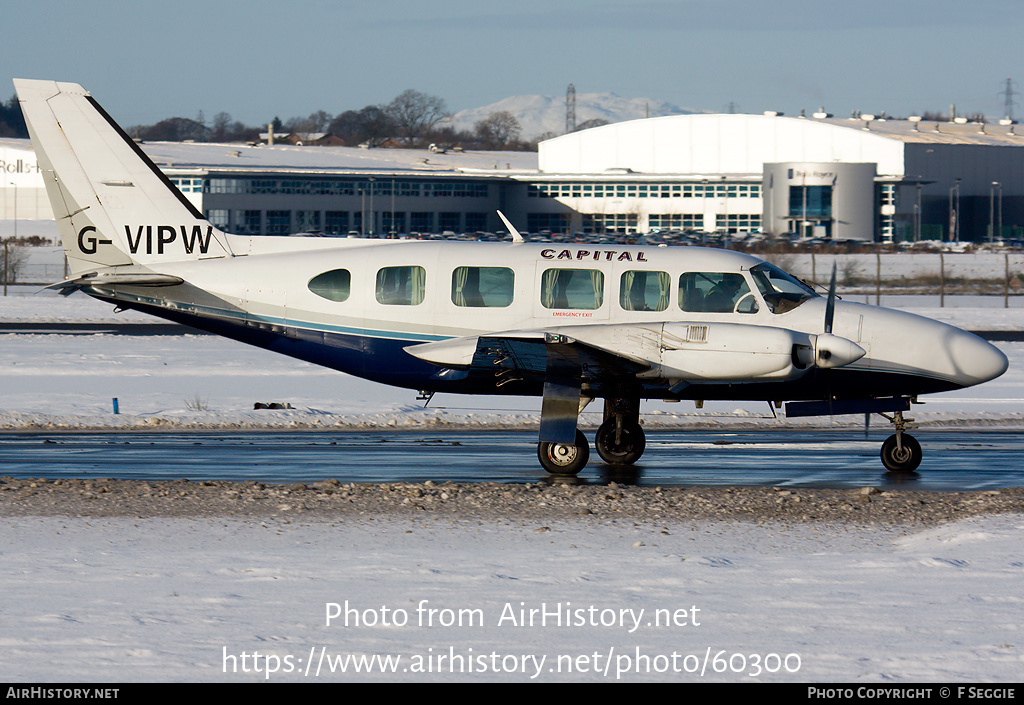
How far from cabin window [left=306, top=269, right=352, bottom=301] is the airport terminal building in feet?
285

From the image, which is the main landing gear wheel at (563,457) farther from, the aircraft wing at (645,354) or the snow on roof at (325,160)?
the snow on roof at (325,160)

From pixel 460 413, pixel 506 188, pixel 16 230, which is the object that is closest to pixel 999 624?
pixel 460 413

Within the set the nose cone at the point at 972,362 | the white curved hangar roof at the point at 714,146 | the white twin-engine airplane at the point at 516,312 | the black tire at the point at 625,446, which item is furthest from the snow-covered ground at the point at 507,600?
the white curved hangar roof at the point at 714,146

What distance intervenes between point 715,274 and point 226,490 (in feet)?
22.1

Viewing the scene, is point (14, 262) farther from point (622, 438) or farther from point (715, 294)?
point (715, 294)

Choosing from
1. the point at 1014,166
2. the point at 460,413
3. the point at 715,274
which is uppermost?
the point at 1014,166

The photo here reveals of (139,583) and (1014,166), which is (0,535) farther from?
(1014,166)

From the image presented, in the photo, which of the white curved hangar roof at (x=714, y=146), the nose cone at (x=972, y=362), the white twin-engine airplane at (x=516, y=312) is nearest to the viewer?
the white twin-engine airplane at (x=516, y=312)

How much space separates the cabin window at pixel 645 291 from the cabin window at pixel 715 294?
0.68 ft

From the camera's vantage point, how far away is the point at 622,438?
15992 mm

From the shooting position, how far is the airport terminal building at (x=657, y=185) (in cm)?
10400

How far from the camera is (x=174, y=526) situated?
11.7 m

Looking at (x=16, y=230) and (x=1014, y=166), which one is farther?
(x=1014, y=166)

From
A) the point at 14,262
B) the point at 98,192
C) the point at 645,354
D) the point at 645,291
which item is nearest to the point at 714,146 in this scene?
the point at 14,262
